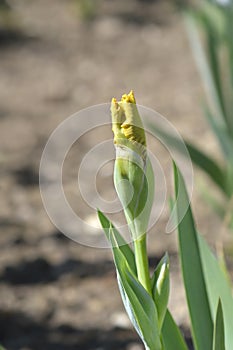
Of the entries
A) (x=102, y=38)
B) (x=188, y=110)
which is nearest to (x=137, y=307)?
(x=188, y=110)

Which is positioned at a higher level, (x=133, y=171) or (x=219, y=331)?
(x=133, y=171)

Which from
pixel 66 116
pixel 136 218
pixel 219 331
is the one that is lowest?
pixel 219 331

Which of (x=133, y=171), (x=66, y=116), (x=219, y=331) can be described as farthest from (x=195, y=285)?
(x=66, y=116)

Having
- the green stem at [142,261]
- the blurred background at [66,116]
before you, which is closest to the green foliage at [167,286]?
the green stem at [142,261]

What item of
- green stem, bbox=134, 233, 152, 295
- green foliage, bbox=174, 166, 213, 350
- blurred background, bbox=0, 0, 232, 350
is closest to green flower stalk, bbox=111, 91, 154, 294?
green stem, bbox=134, 233, 152, 295

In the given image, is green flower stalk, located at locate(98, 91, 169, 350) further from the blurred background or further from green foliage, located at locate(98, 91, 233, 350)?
the blurred background

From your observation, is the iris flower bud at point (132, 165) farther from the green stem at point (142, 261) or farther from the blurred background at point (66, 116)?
the blurred background at point (66, 116)

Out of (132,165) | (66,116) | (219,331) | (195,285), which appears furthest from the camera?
(66,116)

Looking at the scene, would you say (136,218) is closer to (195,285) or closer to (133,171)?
(133,171)
